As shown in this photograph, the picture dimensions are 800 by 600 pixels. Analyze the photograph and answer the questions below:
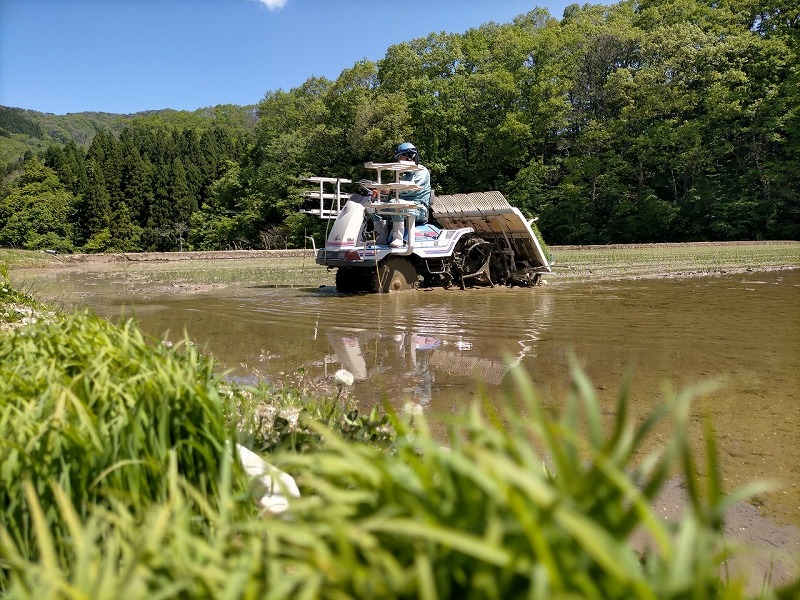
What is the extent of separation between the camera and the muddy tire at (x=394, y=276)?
474 inches

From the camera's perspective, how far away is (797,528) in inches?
113

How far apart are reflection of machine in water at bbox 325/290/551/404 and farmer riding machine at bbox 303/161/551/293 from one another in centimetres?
243

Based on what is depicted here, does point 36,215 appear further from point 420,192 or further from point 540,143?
point 420,192

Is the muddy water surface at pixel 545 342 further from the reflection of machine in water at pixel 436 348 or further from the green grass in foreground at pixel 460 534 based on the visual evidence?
the green grass in foreground at pixel 460 534

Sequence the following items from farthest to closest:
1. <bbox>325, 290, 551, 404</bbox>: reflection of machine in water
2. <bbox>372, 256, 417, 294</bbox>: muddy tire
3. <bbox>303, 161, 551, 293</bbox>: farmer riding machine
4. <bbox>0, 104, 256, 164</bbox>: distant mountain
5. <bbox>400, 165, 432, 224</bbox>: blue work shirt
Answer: <bbox>0, 104, 256, 164</bbox>: distant mountain → <bbox>400, 165, 432, 224</bbox>: blue work shirt → <bbox>372, 256, 417, 294</bbox>: muddy tire → <bbox>303, 161, 551, 293</bbox>: farmer riding machine → <bbox>325, 290, 551, 404</bbox>: reflection of machine in water

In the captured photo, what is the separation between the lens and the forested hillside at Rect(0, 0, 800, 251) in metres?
38.9

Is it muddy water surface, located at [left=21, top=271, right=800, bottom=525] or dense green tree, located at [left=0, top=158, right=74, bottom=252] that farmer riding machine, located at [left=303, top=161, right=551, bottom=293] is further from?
dense green tree, located at [left=0, top=158, right=74, bottom=252]

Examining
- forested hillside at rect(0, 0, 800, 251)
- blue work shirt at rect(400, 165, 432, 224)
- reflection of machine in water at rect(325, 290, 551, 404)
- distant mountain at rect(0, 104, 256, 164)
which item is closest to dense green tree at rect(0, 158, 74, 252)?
forested hillside at rect(0, 0, 800, 251)

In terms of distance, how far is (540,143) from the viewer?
153 feet

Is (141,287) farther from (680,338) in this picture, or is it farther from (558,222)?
(558,222)

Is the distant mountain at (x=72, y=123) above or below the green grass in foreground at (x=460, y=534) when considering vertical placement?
above

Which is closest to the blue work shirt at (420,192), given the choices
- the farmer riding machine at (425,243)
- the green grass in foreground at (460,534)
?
the farmer riding machine at (425,243)

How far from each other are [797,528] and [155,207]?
2253 inches

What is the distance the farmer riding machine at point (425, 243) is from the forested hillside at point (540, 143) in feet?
90.8
